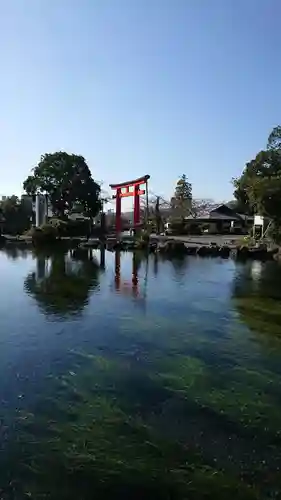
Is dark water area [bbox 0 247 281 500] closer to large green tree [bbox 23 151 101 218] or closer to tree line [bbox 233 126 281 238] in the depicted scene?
tree line [bbox 233 126 281 238]

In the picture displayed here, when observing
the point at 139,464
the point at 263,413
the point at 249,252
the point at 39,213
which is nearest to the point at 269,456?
the point at 263,413

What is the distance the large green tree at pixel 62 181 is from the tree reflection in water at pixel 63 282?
20.1 m

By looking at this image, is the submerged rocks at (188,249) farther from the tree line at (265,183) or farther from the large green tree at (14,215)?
the large green tree at (14,215)

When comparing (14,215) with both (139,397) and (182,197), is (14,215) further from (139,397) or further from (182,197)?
(139,397)

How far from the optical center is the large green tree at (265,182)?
28.5 meters

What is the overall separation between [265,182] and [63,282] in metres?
16.2

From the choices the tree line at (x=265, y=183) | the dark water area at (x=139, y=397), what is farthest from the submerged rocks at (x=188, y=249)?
the dark water area at (x=139, y=397)

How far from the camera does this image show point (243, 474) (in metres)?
5.25

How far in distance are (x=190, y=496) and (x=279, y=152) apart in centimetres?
3766

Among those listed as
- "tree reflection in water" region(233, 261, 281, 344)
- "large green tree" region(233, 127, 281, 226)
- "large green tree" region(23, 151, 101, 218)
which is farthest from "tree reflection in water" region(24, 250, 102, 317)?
"large green tree" region(23, 151, 101, 218)

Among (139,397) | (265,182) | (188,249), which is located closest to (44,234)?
(188,249)

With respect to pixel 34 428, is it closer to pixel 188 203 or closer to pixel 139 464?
pixel 139 464

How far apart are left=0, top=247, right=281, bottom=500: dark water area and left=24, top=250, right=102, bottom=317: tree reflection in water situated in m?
0.17

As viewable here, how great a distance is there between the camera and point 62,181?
49531 mm
